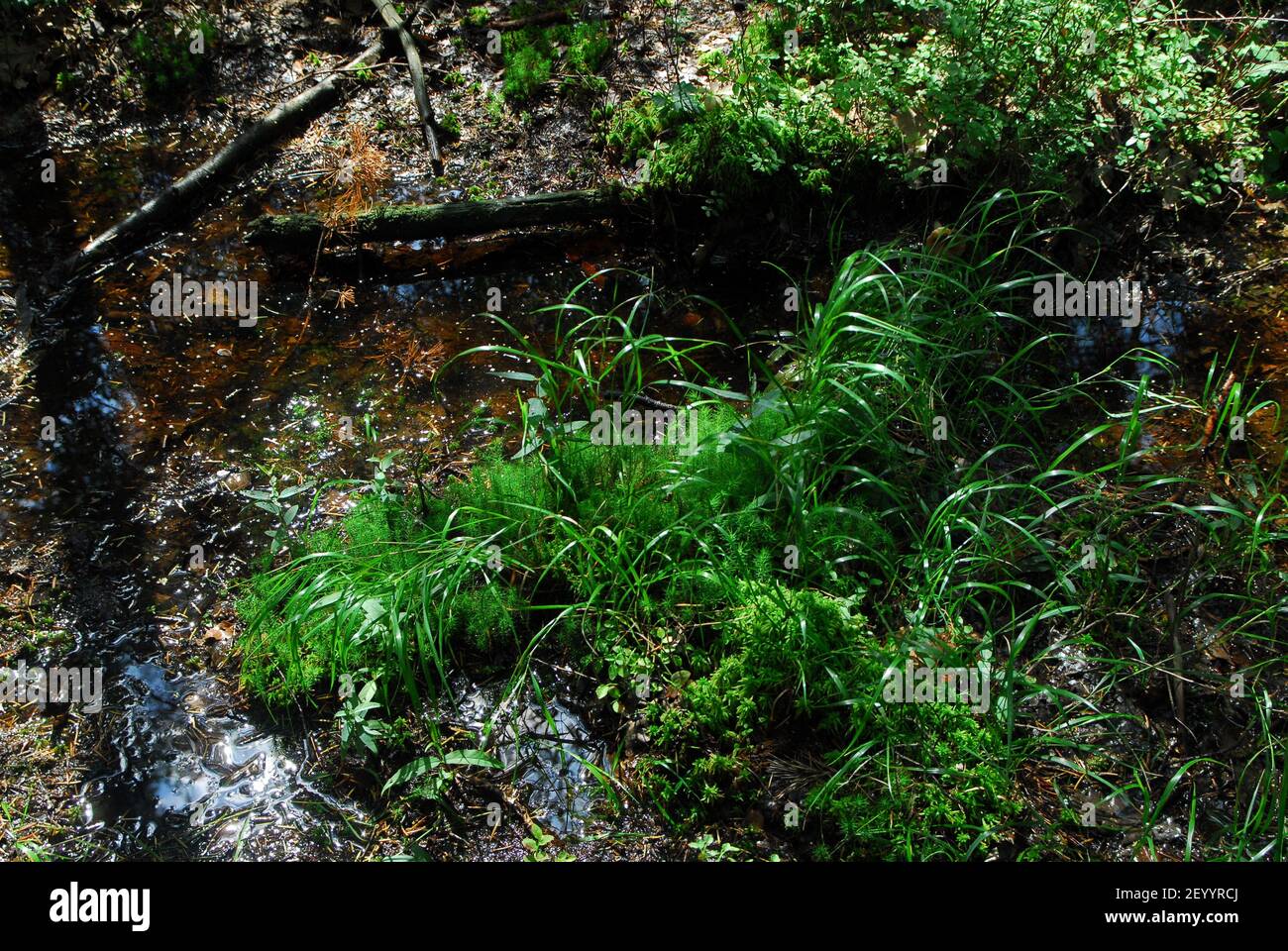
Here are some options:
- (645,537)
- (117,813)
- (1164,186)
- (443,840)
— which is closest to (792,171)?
(1164,186)

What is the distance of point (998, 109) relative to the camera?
4.57m

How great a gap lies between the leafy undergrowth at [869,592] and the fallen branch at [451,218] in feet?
5.31

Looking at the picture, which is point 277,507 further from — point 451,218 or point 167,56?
point 167,56

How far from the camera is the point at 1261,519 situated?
10.5 ft

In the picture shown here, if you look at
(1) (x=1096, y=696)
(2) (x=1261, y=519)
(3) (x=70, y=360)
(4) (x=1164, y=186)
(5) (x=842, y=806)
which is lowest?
(5) (x=842, y=806)

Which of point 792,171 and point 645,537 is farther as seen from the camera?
point 792,171

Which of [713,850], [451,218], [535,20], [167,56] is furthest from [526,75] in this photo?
[713,850]

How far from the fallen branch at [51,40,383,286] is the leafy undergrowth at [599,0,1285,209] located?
226 centimetres

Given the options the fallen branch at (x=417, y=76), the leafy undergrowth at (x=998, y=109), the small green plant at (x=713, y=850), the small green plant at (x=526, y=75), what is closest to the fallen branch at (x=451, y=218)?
the leafy undergrowth at (x=998, y=109)

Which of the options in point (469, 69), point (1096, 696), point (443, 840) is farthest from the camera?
point (469, 69)

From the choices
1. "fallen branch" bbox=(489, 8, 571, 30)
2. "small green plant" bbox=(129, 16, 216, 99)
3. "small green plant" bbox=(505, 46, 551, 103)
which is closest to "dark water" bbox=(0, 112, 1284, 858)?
"small green plant" bbox=(129, 16, 216, 99)

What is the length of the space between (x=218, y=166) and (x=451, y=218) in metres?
1.60

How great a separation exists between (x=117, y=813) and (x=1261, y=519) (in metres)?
4.16

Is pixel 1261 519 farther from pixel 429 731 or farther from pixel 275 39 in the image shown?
pixel 275 39
